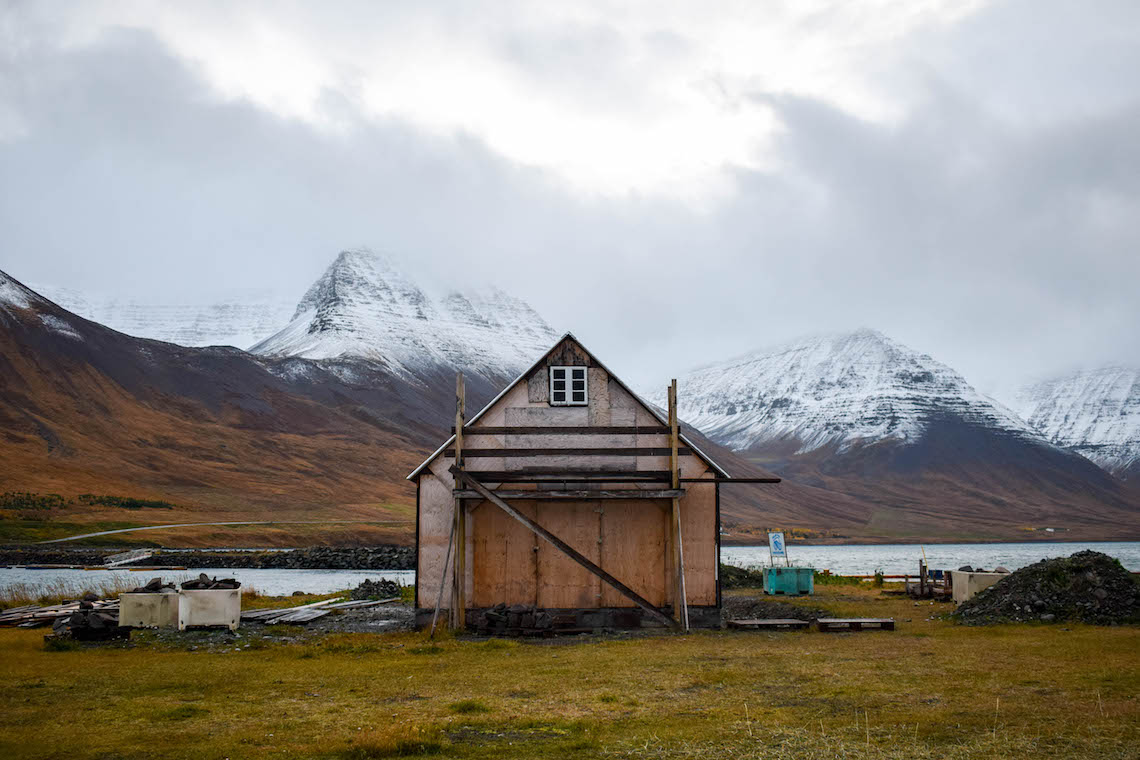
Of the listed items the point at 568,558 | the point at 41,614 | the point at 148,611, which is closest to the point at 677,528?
the point at 568,558

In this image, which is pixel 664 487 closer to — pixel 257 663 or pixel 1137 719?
pixel 257 663

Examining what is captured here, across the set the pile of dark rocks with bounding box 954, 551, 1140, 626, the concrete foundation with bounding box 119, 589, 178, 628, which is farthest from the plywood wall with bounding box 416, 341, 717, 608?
the pile of dark rocks with bounding box 954, 551, 1140, 626

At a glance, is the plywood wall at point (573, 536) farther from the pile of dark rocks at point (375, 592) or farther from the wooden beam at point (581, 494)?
the pile of dark rocks at point (375, 592)

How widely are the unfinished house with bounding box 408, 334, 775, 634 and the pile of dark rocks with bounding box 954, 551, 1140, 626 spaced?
8.21 metres

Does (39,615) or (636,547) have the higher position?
(636,547)

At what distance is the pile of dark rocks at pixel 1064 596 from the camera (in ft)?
94.4

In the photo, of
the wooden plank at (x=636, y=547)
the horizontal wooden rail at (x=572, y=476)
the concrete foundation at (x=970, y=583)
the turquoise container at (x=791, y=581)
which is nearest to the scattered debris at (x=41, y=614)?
the horizontal wooden rail at (x=572, y=476)

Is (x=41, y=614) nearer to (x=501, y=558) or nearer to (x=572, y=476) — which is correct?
(x=501, y=558)

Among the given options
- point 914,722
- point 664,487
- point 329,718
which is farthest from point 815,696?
point 664,487

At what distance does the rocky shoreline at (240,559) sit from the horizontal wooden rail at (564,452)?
66533 mm

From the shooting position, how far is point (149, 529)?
397ft

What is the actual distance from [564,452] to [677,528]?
411cm

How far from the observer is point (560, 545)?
1125 inches

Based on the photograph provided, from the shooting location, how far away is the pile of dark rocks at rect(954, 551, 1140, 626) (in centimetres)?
2878
